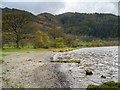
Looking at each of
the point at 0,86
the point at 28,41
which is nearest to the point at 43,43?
the point at 28,41

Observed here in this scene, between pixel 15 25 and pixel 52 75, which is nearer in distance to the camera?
pixel 52 75

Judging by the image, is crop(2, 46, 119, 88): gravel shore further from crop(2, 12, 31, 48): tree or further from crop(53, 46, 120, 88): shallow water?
crop(2, 12, 31, 48): tree

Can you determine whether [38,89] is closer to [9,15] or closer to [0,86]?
[0,86]

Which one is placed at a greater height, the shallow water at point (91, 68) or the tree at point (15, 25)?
the tree at point (15, 25)

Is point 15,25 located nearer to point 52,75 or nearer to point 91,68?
point 91,68

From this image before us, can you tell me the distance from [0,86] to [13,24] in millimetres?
69326

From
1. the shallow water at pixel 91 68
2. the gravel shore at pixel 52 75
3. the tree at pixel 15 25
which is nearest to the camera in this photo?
the gravel shore at pixel 52 75

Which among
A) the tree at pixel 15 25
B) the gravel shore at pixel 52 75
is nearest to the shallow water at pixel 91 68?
the gravel shore at pixel 52 75

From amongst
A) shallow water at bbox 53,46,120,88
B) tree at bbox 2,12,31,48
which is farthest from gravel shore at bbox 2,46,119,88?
tree at bbox 2,12,31,48

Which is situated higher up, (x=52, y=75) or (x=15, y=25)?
(x=15, y=25)

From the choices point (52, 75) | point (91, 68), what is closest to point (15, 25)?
point (91, 68)

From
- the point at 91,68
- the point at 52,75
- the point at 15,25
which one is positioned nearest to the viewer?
the point at 52,75

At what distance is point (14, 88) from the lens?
17719 millimetres

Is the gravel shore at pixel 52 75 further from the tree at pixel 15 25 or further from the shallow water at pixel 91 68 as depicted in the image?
the tree at pixel 15 25
